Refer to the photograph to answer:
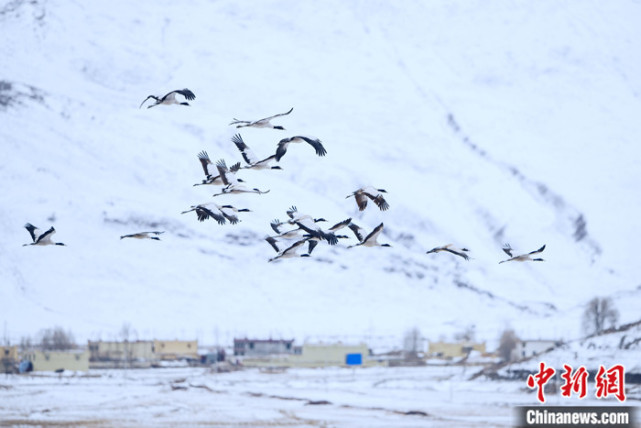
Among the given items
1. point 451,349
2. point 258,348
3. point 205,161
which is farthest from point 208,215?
point 451,349

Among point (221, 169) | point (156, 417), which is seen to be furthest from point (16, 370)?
point (221, 169)

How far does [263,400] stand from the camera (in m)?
86.6

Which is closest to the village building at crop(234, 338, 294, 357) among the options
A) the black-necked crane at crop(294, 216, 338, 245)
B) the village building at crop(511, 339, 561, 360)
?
the village building at crop(511, 339, 561, 360)

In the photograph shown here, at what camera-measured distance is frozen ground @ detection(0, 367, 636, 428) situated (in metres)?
71.5

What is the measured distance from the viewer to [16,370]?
127062 millimetres

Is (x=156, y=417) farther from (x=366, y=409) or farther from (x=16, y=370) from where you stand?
(x=16, y=370)

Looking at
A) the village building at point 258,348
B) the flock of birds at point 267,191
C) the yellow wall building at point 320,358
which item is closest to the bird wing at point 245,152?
the flock of birds at point 267,191

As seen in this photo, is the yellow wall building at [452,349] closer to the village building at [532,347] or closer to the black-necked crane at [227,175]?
the village building at [532,347]

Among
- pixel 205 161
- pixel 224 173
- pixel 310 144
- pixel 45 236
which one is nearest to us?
pixel 310 144

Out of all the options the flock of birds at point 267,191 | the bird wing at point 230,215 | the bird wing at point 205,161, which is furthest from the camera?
the bird wing at point 205,161

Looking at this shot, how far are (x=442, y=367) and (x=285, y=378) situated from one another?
2937cm

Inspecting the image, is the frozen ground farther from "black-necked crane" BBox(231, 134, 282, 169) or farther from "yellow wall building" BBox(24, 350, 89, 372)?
"black-necked crane" BBox(231, 134, 282, 169)

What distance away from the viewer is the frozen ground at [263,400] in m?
71.5

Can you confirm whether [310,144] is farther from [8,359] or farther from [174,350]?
[174,350]
